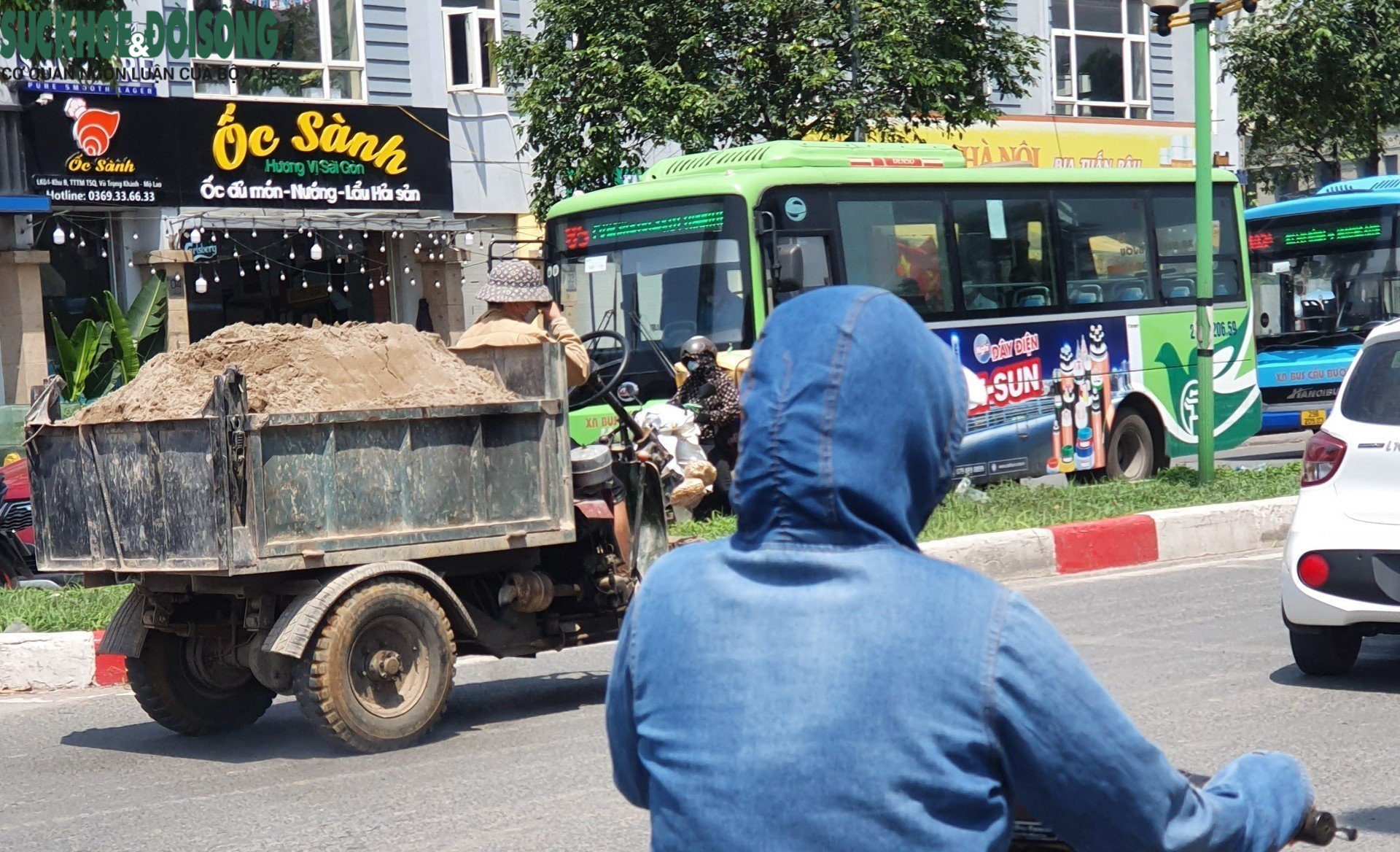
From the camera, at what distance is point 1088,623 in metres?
8.75

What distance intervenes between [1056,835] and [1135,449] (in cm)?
1488

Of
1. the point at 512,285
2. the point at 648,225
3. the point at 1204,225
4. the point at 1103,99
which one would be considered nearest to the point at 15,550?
the point at 512,285

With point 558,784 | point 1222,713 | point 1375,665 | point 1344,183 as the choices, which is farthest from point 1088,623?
point 1344,183

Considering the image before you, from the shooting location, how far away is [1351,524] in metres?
6.75

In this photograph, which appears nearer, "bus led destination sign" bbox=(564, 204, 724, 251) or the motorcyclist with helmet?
the motorcyclist with helmet

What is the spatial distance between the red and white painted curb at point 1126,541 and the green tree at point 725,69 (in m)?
8.51

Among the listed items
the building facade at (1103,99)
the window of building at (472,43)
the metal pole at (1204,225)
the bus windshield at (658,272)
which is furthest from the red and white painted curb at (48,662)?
the building facade at (1103,99)

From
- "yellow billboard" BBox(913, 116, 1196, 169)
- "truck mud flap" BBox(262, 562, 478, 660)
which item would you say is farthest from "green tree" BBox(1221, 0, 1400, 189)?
"truck mud flap" BBox(262, 562, 478, 660)

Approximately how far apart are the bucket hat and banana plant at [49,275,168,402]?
12247 millimetres

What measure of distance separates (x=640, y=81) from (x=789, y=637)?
17.4 m

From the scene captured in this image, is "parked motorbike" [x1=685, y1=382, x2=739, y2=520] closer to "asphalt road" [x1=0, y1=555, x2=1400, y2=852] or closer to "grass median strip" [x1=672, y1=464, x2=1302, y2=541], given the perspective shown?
"grass median strip" [x1=672, y1=464, x2=1302, y2=541]

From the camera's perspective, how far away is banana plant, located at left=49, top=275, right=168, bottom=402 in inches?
751

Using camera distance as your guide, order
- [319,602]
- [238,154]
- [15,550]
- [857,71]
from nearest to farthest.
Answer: [319,602] < [15,550] < [857,71] < [238,154]

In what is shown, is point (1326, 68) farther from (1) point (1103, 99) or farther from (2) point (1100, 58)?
(2) point (1100, 58)
